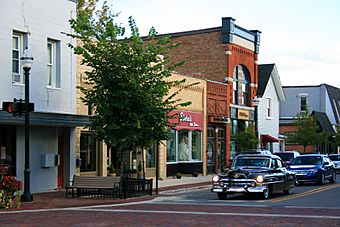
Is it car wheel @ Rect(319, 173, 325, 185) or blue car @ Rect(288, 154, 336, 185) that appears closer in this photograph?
blue car @ Rect(288, 154, 336, 185)

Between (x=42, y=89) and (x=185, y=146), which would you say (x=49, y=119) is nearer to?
(x=42, y=89)

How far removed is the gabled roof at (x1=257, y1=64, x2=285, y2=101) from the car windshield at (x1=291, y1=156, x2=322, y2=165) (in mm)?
18281

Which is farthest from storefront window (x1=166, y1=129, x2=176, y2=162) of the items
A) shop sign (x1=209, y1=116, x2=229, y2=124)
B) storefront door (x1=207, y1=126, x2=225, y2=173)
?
storefront door (x1=207, y1=126, x2=225, y2=173)

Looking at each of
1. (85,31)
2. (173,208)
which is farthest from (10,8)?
(173,208)

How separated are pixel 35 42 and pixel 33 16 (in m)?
1.00

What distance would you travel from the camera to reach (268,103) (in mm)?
53219

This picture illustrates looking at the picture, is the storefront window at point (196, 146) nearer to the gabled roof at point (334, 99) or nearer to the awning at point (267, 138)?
the awning at point (267, 138)

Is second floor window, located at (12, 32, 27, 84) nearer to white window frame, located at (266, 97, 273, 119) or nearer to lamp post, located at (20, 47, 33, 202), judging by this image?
lamp post, located at (20, 47, 33, 202)

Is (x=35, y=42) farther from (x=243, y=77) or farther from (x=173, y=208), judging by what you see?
(x=243, y=77)

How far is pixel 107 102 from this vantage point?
916 inches

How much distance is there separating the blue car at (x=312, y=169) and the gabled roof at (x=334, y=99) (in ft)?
126

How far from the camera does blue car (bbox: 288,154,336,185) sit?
1255 inches

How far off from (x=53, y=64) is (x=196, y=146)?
16068 millimetres

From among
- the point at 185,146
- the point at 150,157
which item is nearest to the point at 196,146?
the point at 185,146
